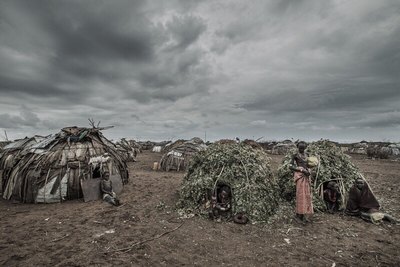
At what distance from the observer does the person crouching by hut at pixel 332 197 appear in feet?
26.1

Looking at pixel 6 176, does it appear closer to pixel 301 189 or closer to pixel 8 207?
pixel 8 207

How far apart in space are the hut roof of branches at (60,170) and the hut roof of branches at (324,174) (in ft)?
22.6

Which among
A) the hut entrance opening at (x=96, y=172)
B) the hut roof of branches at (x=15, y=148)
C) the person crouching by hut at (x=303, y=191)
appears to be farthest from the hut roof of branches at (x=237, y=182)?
the hut roof of branches at (x=15, y=148)

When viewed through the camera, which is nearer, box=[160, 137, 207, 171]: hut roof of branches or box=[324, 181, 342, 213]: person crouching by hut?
box=[324, 181, 342, 213]: person crouching by hut

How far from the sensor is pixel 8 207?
9148mm

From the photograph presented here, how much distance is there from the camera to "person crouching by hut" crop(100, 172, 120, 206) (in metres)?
9.37

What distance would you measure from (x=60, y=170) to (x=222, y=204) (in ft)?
21.1

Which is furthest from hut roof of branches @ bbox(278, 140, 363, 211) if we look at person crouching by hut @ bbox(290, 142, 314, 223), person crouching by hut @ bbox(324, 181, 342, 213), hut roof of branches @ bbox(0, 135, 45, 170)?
hut roof of branches @ bbox(0, 135, 45, 170)

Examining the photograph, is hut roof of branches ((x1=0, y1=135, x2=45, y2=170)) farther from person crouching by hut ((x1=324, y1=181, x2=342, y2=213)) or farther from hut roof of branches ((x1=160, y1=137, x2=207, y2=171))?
person crouching by hut ((x1=324, y1=181, x2=342, y2=213))

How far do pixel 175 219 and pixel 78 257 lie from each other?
2869 millimetres

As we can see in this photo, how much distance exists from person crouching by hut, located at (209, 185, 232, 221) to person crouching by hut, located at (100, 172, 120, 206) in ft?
12.5

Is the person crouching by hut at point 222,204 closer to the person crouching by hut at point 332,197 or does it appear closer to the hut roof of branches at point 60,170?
the person crouching by hut at point 332,197

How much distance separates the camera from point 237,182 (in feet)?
25.7

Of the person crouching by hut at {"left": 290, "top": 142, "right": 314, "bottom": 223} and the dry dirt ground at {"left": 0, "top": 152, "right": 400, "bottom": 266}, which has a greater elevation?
the person crouching by hut at {"left": 290, "top": 142, "right": 314, "bottom": 223}
